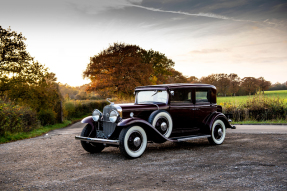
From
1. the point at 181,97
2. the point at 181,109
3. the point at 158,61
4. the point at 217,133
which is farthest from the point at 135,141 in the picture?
the point at 158,61

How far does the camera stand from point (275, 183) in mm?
4414

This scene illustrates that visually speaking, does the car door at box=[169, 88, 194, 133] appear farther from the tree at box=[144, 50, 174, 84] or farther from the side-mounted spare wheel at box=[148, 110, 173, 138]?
the tree at box=[144, 50, 174, 84]

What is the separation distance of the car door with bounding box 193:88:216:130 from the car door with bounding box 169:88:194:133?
0.24 metres

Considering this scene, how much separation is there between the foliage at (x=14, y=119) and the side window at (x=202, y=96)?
8138 mm

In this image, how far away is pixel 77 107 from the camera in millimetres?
26750

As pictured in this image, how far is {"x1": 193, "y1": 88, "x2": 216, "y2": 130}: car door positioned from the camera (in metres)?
8.24

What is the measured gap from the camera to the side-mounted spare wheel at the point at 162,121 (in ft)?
23.3

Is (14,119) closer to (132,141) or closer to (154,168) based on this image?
(132,141)

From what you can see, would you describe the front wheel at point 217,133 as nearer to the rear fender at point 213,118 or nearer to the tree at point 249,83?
the rear fender at point 213,118

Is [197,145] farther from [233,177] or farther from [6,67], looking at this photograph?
[6,67]

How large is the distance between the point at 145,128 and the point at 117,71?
86.5ft

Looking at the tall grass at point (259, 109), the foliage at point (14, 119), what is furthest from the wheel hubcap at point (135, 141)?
the tall grass at point (259, 109)

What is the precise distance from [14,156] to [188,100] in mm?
5393

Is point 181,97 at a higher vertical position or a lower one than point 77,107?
higher
